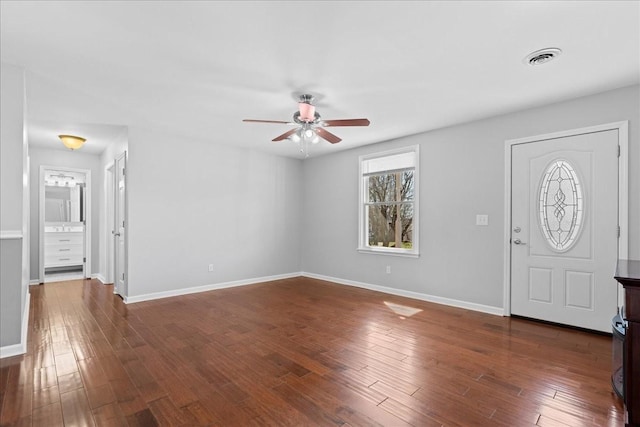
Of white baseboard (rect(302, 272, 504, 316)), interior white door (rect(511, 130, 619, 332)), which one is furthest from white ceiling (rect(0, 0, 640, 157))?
white baseboard (rect(302, 272, 504, 316))

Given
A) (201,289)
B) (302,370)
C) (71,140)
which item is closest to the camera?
(302,370)

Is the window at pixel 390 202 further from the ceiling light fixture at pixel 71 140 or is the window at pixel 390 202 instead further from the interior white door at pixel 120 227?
the ceiling light fixture at pixel 71 140

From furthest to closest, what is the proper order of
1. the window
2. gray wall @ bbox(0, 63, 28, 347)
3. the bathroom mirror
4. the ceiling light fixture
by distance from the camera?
the bathroom mirror
the window
the ceiling light fixture
gray wall @ bbox(0, 63, 28, 347)

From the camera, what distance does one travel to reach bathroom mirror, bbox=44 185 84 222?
22.7 ft

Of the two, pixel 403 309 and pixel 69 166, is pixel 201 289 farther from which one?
pixel 69 166

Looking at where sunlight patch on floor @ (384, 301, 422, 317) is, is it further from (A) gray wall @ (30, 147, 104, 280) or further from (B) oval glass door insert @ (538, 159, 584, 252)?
(A) gray wall @ (30, 147, 104, 280)

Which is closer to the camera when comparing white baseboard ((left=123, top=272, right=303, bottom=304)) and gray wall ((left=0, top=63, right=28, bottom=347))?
gray wall ((left=0, top=63, right=28, bottom=347))

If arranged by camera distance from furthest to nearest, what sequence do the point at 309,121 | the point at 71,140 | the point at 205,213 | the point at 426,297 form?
the point at 205,213 < the point at 71,140 < the point at 426,297 < the point at 309,121

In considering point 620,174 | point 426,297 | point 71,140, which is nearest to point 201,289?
point 71,140

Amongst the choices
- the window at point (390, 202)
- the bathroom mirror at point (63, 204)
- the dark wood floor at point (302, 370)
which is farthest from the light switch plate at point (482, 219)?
the bathroom mirror at point (63, 204)

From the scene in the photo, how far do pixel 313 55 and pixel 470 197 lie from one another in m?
2.94

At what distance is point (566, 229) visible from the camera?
3.51 m

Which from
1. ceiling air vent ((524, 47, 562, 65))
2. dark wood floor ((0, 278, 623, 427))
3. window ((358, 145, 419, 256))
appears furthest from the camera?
window ((358, 145, 419, 256))

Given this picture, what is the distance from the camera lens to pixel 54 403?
6.71 ft
